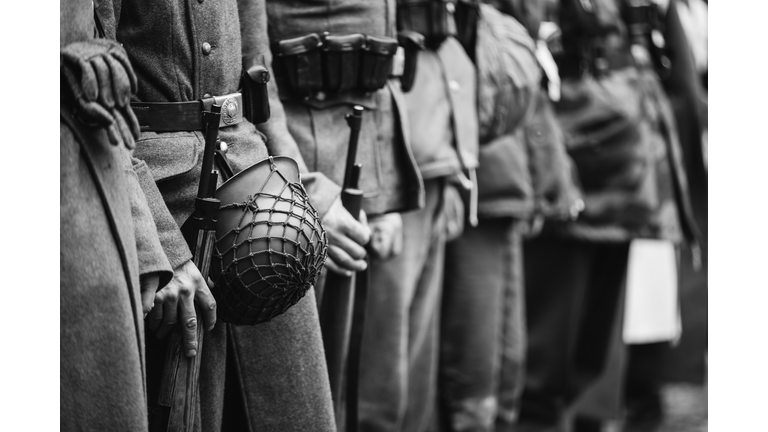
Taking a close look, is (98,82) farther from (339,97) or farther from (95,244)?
(339,97)

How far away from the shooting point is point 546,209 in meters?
4.23

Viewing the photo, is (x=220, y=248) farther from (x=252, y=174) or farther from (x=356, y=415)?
(x=356, y=415)

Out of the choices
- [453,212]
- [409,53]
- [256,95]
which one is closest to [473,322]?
[453,212]

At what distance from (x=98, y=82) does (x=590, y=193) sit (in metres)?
3.42

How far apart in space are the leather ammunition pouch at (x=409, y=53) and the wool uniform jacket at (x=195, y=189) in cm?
71

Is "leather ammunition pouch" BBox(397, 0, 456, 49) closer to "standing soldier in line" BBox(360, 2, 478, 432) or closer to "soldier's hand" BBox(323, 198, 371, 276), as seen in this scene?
"standing soldier in line" BBox(360, 2, 478, 432)

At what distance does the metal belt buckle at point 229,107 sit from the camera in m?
2.15

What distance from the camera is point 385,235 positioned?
2.87m

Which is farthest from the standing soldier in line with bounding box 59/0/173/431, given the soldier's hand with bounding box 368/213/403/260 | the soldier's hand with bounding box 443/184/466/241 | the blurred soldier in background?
the blurred soldier in background

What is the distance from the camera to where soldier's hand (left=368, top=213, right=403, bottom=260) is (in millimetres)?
2844

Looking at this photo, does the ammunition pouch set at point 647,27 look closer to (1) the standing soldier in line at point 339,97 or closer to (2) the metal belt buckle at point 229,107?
(1) the standing soldier in line at point 339,97

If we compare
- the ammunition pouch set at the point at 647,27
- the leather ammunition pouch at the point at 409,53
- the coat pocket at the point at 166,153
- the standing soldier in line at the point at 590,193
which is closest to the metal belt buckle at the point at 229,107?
the coat pocket at the point at 166,153

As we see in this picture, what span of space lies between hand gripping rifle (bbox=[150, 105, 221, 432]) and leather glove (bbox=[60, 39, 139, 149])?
1.08 ft

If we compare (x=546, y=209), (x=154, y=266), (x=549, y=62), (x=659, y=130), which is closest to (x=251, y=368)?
(x=154, y=266)
